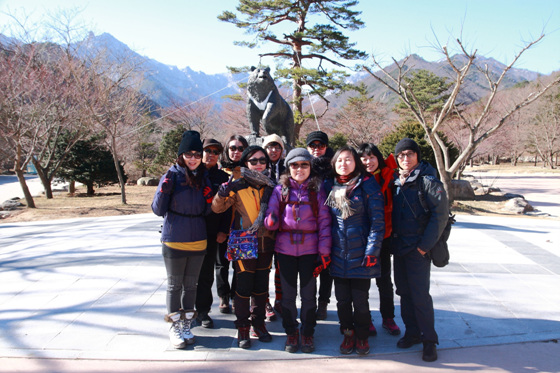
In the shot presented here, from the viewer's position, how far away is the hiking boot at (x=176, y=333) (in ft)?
8.25

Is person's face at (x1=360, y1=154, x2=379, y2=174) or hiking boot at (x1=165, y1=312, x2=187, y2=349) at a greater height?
person's face at (x1=360, y1=154, x2=379, y2=174)

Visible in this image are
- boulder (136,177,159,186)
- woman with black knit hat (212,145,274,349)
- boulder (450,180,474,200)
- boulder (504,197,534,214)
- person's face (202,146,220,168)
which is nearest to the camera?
woman with black knit hat (212,145,274,349)

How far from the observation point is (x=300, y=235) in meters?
2.44

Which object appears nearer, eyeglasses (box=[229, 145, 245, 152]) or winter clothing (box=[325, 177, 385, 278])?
winter clothing (box=[325, 177, 385, 278])

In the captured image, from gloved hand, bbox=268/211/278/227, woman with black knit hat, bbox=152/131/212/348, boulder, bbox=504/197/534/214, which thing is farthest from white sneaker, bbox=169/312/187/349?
boulder, bbox=504/197/534/214

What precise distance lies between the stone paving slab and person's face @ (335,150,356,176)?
130 cm

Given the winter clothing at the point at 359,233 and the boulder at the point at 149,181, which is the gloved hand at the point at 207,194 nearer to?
the winter clothing at the point at 359,233

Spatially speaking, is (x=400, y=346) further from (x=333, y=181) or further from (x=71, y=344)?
(x=71, y=344)

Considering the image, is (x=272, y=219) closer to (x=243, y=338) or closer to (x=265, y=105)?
(x=243, y=338)

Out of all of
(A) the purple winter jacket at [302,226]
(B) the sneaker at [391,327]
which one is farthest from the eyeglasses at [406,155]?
(B) the sneaker at [391,327]

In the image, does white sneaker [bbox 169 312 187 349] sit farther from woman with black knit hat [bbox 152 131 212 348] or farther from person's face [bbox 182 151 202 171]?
person's face [bbox 182 151 202 171]

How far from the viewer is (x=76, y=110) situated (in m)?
12.0

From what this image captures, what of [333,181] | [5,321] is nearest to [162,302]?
[5,321]

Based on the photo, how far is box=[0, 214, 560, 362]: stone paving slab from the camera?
8.27ft
